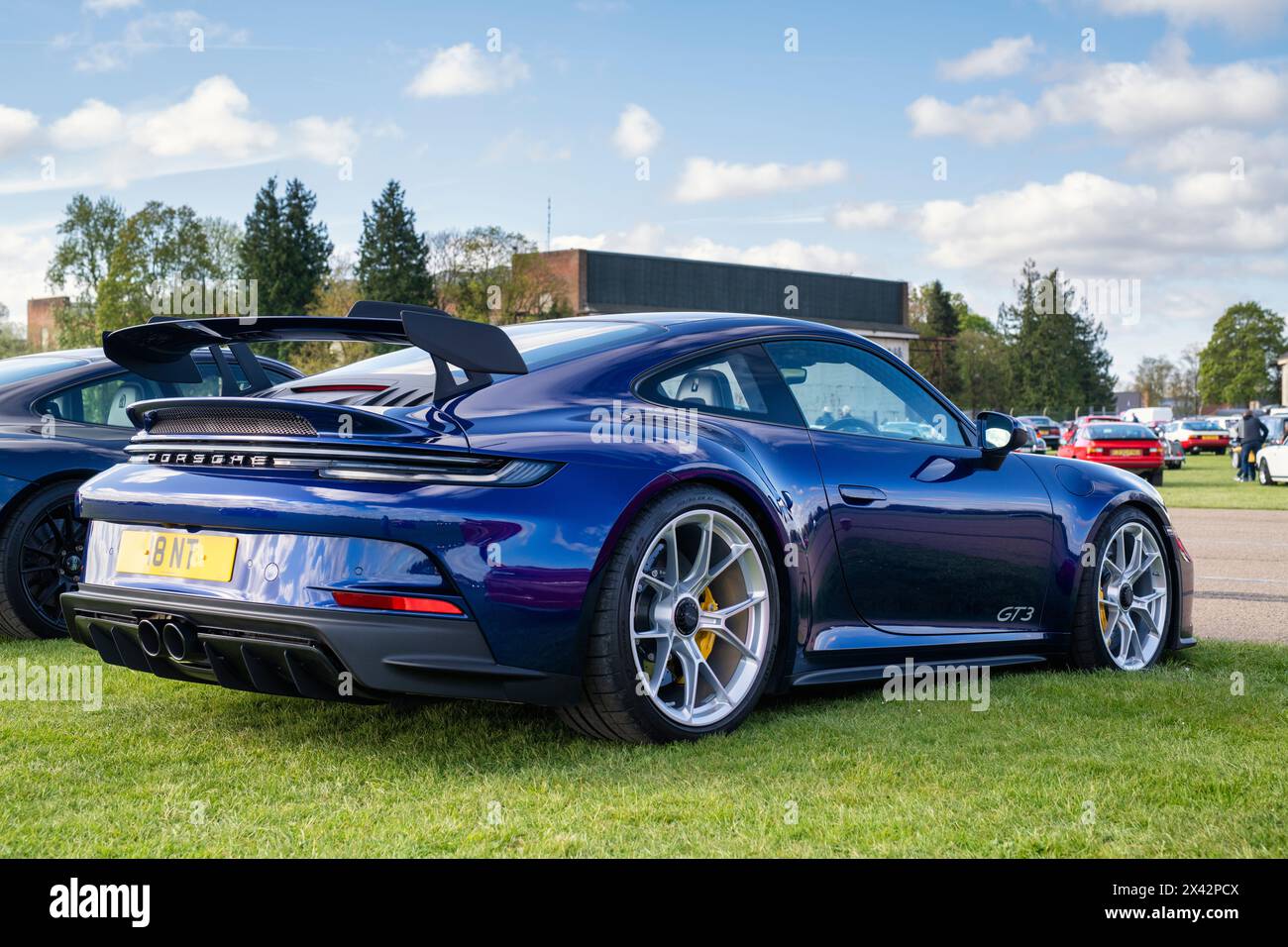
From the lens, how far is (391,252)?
79.9 metres

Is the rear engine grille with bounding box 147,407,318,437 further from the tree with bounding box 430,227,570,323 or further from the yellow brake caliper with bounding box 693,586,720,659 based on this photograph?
the tree with bounding box 430,227,570,323

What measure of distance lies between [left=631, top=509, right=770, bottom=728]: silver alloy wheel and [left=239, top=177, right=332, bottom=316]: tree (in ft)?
264

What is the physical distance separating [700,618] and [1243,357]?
129849 millimetres

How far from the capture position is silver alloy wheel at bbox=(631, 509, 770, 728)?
14.3 ft

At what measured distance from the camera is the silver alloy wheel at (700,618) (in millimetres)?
4352

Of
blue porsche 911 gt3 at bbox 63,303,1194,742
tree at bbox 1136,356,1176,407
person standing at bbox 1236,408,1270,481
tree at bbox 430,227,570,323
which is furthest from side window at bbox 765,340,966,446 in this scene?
tree at bbox 1136,356,1176,407

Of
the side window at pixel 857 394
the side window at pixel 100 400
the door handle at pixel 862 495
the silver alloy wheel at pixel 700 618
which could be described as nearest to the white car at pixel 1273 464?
the side window at pixel 857 394

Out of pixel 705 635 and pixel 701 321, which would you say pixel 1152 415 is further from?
pixel 705 635

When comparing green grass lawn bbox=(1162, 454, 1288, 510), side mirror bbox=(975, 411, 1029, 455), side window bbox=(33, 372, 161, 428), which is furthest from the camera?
green grass lawn bbox=(1162, 454, 1288, 510)

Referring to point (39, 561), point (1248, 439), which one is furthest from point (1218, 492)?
point (39, 561)

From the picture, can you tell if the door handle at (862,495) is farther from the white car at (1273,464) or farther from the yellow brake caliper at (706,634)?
the white car at (1273,464)

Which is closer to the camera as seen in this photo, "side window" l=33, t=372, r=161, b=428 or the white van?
"side window" l=33, t=372, r=161, b=428
